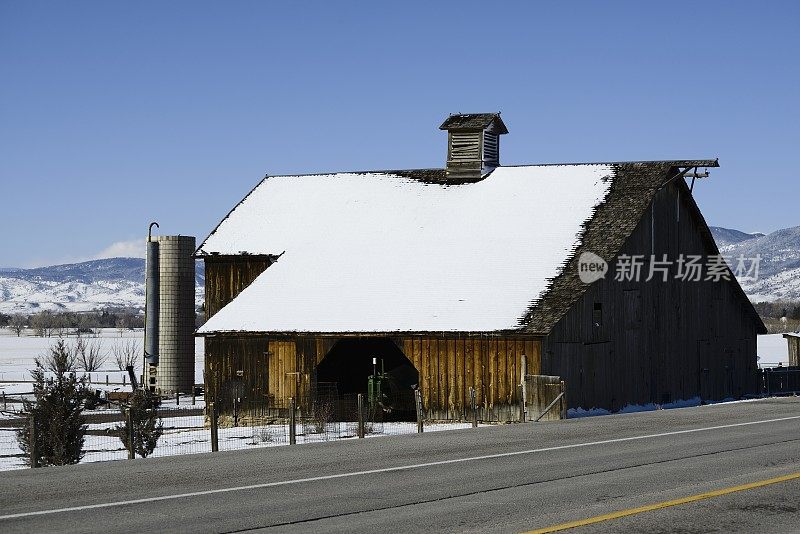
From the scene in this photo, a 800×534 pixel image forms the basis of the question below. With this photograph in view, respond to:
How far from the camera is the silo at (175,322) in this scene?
5497 cm

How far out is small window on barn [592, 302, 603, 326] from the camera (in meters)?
37.5

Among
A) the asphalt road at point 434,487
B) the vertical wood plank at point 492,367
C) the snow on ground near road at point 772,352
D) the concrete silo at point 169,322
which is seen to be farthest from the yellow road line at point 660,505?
the snow on ground near road at point 772,352

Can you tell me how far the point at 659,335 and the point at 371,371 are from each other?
9793mm

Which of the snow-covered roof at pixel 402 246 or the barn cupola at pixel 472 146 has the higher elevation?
the barn cupola at pixel 472 146

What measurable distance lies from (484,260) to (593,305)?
3.93 metres

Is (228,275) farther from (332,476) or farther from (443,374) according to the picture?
(332,476)

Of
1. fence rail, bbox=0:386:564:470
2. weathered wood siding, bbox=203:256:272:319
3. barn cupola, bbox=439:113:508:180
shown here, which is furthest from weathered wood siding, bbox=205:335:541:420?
barn cupola, bbox=439:113:508:180

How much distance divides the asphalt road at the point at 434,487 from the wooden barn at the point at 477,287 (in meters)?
12.9

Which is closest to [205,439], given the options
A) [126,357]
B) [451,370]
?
[451,370]

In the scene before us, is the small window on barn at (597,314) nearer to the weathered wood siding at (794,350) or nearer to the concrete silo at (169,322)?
the weathered wood siding at (794,350)

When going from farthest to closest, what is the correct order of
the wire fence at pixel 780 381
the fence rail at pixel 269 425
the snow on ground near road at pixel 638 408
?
the wire fence at pixel 780 381, the snow on ground near road at pixel 638 408, the fence rail at pixel 269 425

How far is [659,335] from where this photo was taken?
41.3m

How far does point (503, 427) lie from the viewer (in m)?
26.0

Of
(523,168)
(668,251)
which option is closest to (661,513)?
(668,251)
